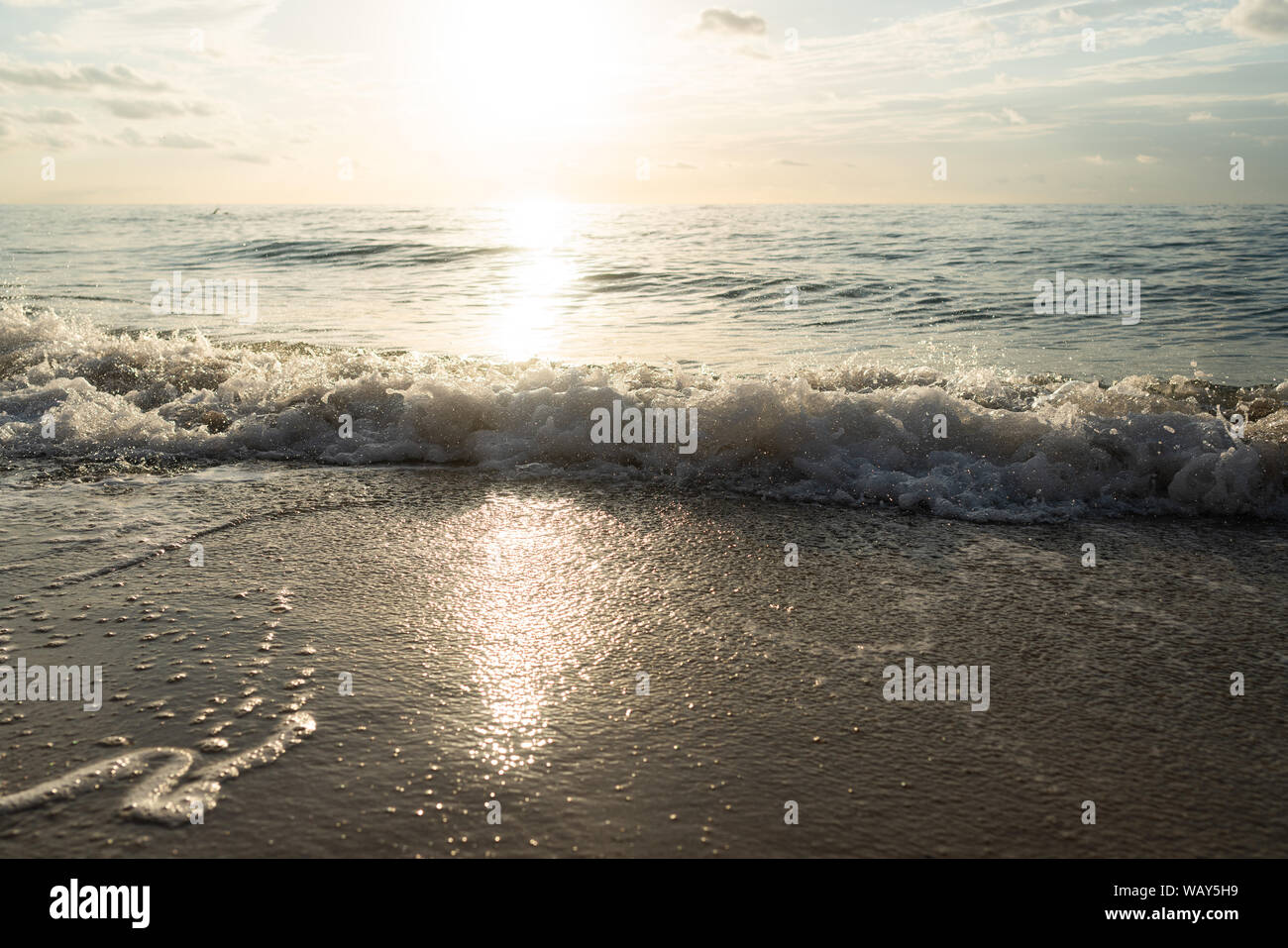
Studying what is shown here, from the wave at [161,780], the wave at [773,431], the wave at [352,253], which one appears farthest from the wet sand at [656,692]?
the wave at [352,253]

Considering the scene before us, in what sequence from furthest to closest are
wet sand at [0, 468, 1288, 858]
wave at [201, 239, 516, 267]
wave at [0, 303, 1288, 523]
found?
1. wave at [201, 239, 516, 267]
2. wave at [0, 303, 1288, 523]
3. wet sand at [0, 468, 1288, 858]

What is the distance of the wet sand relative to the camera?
7.73 ft

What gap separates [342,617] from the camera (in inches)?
142

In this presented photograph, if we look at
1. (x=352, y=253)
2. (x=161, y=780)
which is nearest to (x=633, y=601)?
(x=161, y=780)

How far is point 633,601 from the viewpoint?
12.6ft

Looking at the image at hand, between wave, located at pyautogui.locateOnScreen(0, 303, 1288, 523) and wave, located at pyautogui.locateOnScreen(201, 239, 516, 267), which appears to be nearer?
wave, located at pyautogui.locateOnScreen(0, 303, 1288, 523)

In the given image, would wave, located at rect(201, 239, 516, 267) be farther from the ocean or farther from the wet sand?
the wet sand

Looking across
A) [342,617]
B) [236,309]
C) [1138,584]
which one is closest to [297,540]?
[342,617]

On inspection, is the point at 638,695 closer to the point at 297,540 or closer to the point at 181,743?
the point at 181,743

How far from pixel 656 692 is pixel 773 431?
319 cm

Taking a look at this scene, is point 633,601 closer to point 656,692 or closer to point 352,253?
point 656,692

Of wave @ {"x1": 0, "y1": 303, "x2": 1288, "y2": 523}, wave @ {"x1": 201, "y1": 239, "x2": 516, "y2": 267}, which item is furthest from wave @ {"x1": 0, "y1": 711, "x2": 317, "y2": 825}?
wave @ {"x1": 201, "y1": 239, "x2": 516, "y2": 267}

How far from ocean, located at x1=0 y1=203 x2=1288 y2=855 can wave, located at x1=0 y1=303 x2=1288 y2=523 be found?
3 cm

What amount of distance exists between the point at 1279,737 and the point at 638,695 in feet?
6.59
